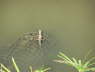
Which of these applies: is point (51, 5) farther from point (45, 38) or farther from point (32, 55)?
point (32, 55)

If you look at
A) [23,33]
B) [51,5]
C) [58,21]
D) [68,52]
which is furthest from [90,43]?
[23,33]

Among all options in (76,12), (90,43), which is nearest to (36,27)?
(76,12)

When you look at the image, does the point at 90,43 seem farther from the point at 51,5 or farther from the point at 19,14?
the point at 19,14

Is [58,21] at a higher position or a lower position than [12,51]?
higher

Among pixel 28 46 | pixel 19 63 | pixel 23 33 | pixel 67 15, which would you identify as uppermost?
pixel 67 15

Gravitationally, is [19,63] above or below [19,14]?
below
